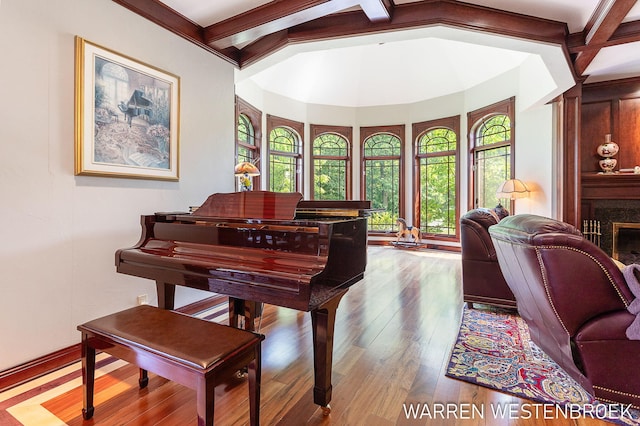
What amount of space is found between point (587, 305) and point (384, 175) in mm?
6177

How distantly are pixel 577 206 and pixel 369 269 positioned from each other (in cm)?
306

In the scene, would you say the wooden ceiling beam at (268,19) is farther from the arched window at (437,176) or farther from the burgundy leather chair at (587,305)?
the arched window at (437,176)

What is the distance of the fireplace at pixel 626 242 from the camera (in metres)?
4.48

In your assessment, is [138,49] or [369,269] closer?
[138,49]

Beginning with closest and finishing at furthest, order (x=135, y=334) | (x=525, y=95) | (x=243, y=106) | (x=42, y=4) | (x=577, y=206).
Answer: (x=135, y=334) < (x=42, y=4) < (x=577, y=206) < (x=525, y=95) < (x=243, y=106)

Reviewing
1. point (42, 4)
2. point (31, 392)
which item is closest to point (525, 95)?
point (42, 4)

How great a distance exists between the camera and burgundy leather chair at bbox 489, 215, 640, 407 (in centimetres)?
160

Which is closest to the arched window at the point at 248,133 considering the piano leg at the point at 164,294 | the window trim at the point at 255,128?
the window trim at the point at 255,128

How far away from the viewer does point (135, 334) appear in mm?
1475

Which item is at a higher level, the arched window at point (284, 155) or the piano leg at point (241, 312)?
the arched window at point (284, 155)

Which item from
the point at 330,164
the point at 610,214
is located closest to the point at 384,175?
the point at 330,164

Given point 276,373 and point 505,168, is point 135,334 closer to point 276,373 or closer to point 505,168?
point 276,373

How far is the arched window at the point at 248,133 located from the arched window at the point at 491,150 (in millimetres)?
4367

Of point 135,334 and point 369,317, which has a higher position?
point 135,334
